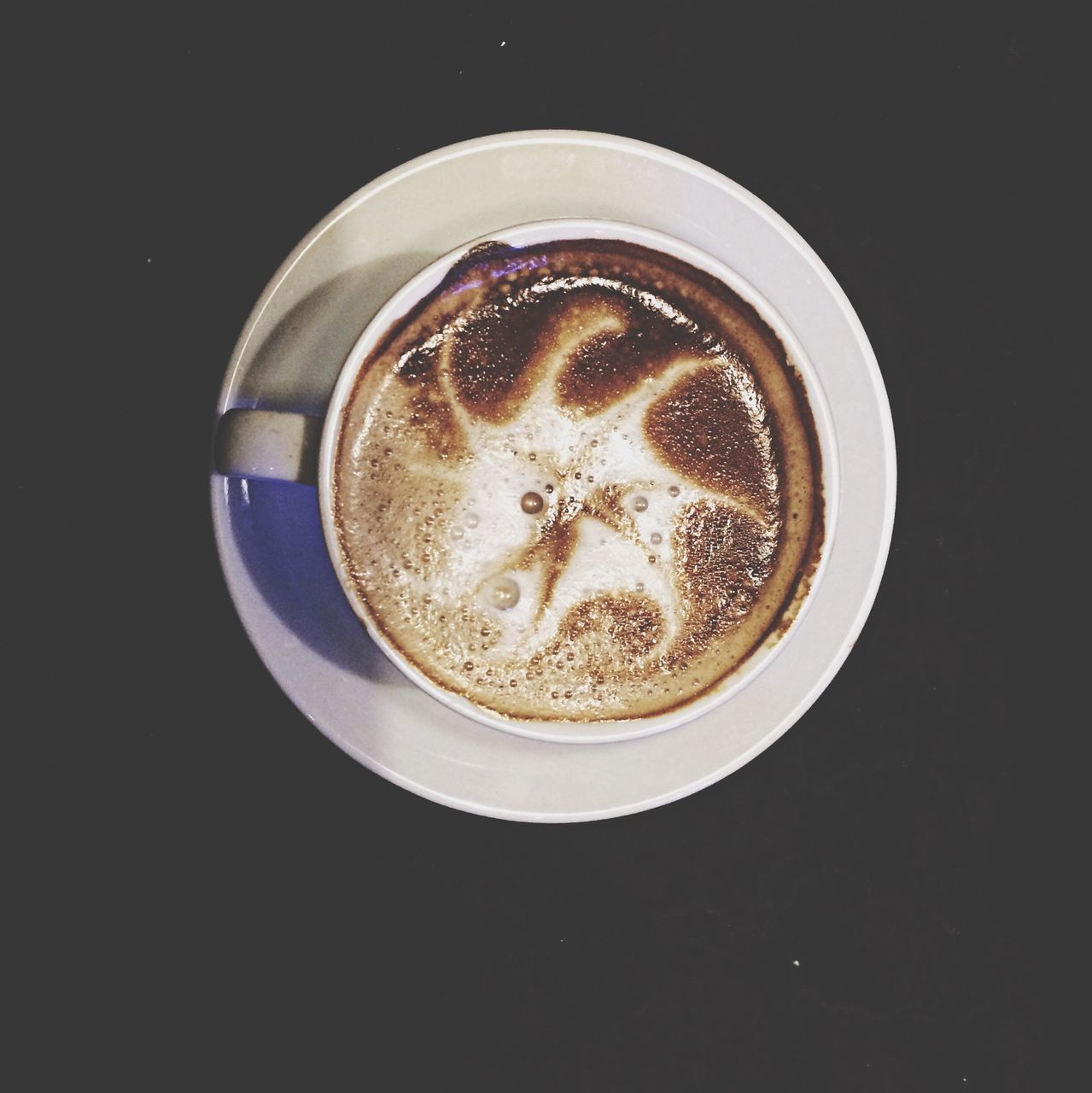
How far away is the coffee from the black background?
0.33m

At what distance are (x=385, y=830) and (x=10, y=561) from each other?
24.7 inches

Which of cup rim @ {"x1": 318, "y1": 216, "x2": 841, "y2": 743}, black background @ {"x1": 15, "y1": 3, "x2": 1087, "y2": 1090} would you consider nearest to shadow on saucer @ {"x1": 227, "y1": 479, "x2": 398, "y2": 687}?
cup rim @ {"x1": 318, "y1": 216, "x2": 841, "y2": 743}

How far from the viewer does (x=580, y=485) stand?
0.98 metres

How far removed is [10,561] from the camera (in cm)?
121

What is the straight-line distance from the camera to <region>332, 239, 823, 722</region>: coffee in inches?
37.0

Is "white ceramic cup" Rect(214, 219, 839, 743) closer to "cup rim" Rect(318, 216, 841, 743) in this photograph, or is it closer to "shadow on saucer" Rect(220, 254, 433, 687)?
"cup rim" Rect(318, 216, 841, 743)

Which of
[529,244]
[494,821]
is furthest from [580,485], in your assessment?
[494,821]

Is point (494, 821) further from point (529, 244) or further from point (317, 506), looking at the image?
point (529, 244)

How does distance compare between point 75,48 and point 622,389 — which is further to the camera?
point 75,48

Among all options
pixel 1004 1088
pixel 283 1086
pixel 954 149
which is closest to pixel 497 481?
pixel 954 149

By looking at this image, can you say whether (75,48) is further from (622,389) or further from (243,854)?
(243,854)

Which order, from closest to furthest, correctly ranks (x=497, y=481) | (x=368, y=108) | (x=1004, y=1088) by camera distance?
1. (x=497, y=481)
2. (x=368, y=108)
3. (x=1004, y=1088)

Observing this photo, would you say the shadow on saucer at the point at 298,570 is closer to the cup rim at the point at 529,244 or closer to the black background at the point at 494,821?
the cup rim at the point at 529,244

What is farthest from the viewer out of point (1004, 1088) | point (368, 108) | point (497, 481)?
point (1004, 1088)
